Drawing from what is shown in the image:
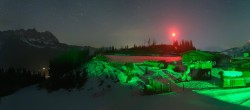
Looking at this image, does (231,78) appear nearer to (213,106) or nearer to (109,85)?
(213,106)

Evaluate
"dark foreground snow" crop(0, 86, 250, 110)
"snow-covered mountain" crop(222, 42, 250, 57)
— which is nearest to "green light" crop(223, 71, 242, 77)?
"dark foreground snow" crop(0, 86, 250, 110)

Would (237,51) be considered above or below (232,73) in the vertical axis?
above

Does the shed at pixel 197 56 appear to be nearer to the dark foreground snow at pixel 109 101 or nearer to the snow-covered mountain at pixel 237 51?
the snow-covered mountain at pixel 237 51

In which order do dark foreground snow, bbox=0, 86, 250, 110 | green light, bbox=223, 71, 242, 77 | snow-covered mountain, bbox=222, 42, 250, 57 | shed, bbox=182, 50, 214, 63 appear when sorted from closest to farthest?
1. dark foreground snow, bbox=0, 86, 250, 110
2. green light, bbox=223, 71, 242, 77
3. shed, bbox=182, 50, 214, 63
4. snow-covered mountain, bbox=222, 42, 250, 57

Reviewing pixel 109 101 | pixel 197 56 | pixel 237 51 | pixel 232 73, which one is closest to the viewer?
pixel 109 101

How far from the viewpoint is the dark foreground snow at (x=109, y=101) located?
27.1m

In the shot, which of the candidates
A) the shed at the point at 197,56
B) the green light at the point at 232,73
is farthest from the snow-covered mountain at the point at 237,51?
the green light at the point at 232,73

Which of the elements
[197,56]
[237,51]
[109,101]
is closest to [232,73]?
[109,101]

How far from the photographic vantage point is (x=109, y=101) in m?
31.0

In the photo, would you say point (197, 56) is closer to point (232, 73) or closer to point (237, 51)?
point (237, 51)

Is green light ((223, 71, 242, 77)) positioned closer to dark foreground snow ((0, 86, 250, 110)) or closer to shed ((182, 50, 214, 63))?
dark foreground snow ((0, 86, 250, 110))

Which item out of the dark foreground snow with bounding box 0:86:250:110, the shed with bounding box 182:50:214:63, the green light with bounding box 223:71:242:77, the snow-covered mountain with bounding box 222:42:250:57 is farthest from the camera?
the snow-covered mountain with bounding box 222:42:250:57

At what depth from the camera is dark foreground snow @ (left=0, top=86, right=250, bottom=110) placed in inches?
1067

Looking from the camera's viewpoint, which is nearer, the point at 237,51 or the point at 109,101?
the point at 109,101
